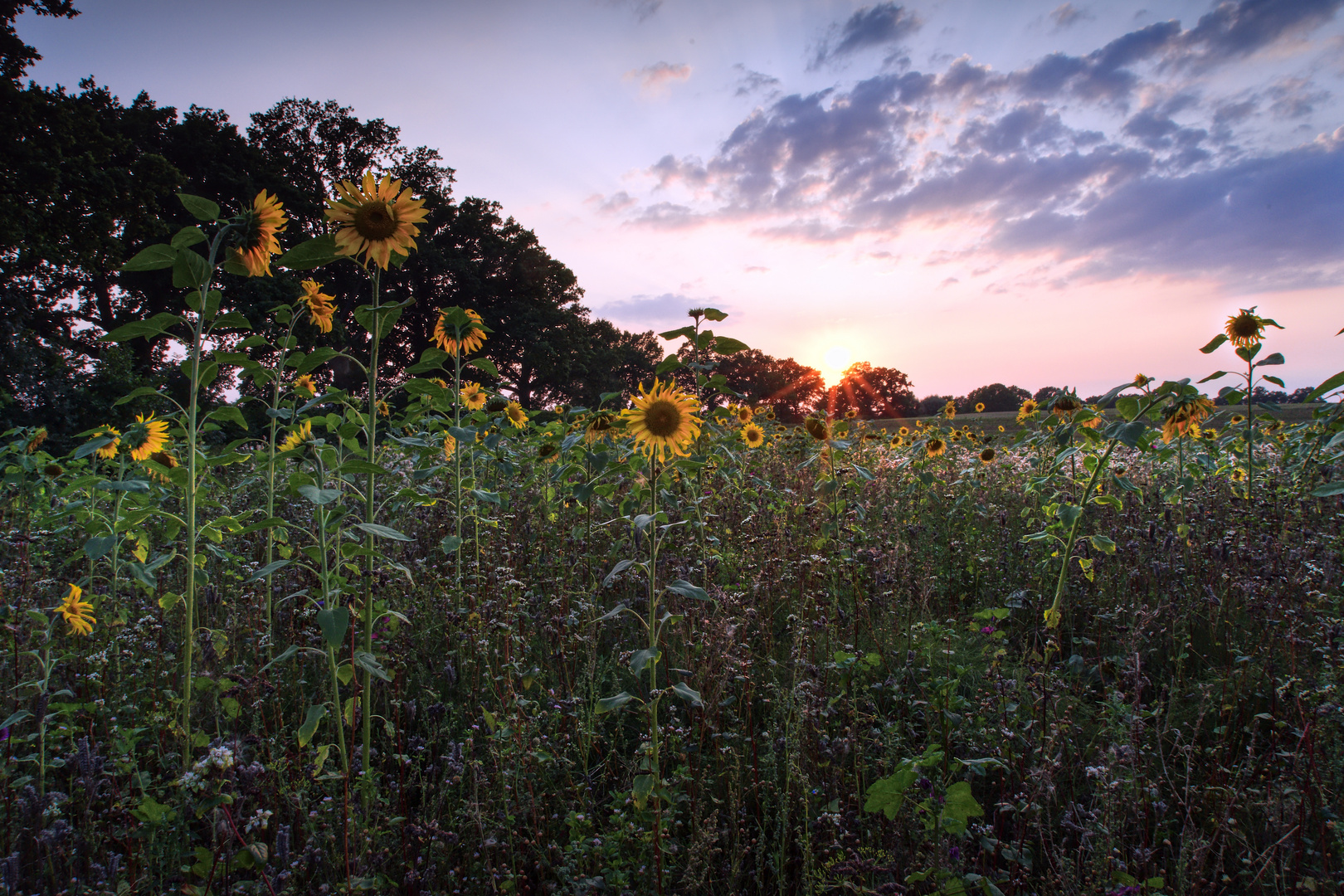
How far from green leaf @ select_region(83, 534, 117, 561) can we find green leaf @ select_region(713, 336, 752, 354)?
1851 millimetres

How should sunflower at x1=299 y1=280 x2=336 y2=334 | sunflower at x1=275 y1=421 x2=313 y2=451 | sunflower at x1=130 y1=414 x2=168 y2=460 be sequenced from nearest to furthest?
sunflower at x1=275 y1=421 x2=313 y2=451, sunflower at x1=299 y1=280 x2=336 y2=334, sunflower at x1=130 y1=414 x2=168 y2=460

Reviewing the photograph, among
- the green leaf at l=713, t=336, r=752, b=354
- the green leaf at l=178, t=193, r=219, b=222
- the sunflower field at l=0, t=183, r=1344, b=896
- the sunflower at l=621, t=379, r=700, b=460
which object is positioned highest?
the green leaf at l=178, t=193, r=219, b=222

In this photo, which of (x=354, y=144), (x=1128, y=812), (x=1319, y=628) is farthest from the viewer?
(x=354, y=144)

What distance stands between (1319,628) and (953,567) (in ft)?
5.61

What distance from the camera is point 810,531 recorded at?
4.40 metres

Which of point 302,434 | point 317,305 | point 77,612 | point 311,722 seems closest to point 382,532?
point 311,722

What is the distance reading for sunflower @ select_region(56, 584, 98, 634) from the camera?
8.00 feet

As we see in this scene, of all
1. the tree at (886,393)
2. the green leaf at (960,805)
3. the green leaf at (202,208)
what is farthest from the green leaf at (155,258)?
the tree at (886,393)

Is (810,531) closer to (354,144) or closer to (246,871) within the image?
(246,871)

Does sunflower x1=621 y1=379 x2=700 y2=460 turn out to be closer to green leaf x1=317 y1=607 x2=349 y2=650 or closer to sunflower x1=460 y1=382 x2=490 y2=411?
green leaf x1=317 y1=607 x2=349 y2=650

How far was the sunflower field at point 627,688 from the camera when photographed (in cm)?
151

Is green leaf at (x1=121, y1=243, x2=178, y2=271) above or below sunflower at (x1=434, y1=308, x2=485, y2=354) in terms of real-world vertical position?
below

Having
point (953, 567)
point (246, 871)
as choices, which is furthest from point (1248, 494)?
point (246, 871)

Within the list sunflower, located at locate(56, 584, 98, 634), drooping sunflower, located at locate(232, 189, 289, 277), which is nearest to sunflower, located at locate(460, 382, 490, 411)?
sunflower, located at locate(56, 584, 98, 634)
